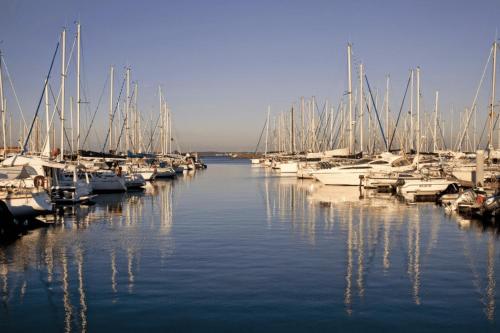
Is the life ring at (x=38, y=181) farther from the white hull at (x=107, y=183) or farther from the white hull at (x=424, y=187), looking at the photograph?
the white hull at (x=424, y=187)

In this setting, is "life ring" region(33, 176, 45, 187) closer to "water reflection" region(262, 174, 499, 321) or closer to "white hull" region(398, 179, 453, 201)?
"water reflection" region(262, 174, 499, 321)

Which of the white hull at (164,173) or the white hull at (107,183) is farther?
the white hull at (164,173)

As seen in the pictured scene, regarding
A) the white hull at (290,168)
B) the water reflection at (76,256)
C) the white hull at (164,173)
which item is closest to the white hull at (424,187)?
the water reflection at (76,256)

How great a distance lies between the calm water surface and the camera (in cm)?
1240

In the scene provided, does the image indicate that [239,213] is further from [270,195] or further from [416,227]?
[270,195]

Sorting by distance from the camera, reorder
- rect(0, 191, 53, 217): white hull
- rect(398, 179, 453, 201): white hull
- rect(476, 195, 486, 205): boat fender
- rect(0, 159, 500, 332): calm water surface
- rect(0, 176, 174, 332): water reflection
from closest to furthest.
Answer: rect(0, 159, 500, 332): calm water surface
rect(0, 176, 174, 332): water reflection
rect(0, 191, 53, 217): white hull
rect(476, 195, 486, 205): boat fender
rect(398, 179, 453, 201): white hull

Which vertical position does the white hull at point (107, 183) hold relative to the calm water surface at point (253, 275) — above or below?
above

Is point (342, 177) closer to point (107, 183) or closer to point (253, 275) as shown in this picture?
point (107, 183)

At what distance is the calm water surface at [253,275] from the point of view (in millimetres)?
12398

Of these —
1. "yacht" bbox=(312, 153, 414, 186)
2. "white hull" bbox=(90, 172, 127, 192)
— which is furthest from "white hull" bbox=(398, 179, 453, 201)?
"white hull" bbox=(90, 172, 127, 192)

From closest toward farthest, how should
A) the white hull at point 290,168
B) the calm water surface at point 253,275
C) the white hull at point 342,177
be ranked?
the calm water surface at point 253,275, the white hull at point 342,177, the white hull at point 290,168

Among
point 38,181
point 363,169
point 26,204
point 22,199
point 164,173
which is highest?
point 38,181

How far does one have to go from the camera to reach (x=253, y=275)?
16.7 metres

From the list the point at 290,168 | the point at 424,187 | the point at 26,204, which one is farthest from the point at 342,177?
the point at 290,168
